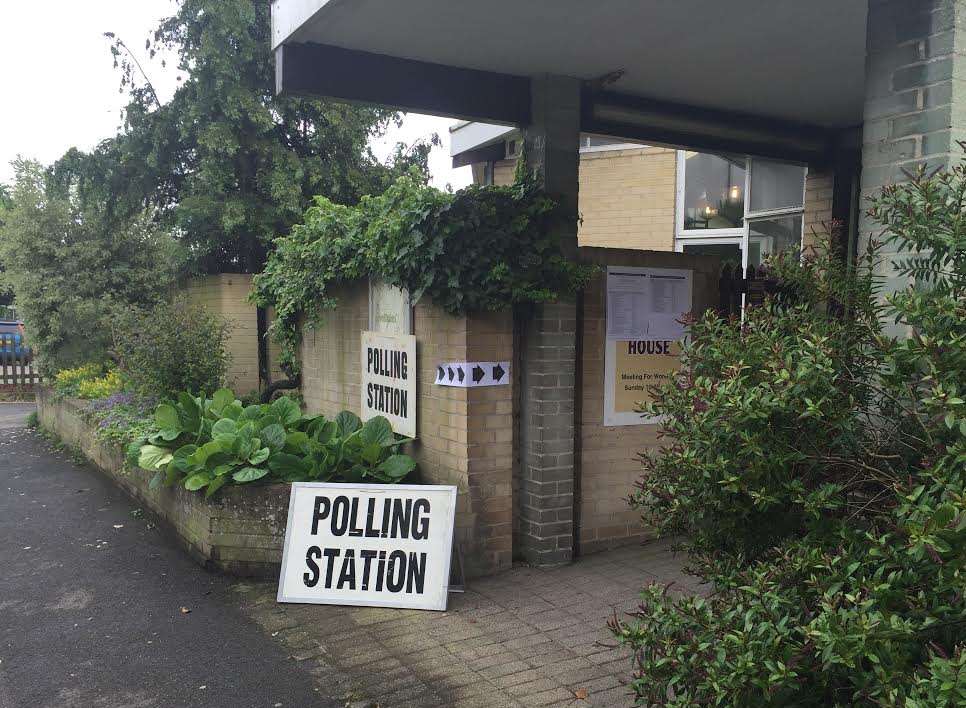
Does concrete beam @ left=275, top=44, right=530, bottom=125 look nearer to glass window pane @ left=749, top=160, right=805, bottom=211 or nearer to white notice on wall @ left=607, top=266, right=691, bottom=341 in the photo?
white notice on wall @ left=607, top=266, right=691, bottom=341

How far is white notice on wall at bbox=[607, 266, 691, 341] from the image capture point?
5.82 metres

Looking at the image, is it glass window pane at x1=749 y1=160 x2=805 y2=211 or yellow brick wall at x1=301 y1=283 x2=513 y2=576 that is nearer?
yellow brick wall at x1=301 y1=283 x2=513 y2=576

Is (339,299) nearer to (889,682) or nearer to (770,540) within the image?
(770,540)

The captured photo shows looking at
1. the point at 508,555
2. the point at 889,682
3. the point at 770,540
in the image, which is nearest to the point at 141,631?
the point at 508,555

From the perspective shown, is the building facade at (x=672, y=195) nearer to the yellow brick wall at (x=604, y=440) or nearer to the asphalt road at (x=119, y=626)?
the yellow brick wall at (x=604, y=440)

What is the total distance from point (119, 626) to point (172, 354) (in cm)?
443

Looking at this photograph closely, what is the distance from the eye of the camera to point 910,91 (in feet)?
9.77

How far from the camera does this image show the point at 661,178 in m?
11.5

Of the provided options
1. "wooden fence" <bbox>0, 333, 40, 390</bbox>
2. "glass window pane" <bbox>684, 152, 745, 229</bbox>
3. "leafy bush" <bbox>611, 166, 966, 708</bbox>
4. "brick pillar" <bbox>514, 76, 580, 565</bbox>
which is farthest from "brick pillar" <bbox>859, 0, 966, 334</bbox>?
"wooden fence" <bbox>0, 333, 40, 390</bbox>

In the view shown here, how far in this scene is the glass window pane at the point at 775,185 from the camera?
873 cm

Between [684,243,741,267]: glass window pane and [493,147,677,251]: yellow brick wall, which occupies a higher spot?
[493,147,677,251]: yellow brick wall

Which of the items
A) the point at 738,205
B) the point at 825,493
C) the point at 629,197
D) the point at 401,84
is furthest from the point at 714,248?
the point at 825,493

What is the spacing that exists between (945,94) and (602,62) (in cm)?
281

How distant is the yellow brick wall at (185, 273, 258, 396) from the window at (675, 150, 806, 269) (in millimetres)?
5899
